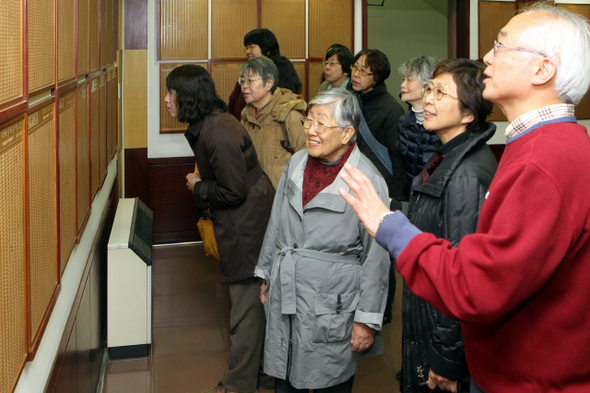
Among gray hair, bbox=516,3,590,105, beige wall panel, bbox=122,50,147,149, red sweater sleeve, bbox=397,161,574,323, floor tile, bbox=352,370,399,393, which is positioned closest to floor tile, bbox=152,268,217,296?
beige wall panel, bbox=122,50,147,149

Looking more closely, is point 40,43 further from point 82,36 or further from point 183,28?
point 183,28

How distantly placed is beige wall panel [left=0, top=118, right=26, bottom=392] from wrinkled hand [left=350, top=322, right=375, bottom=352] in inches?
60.1

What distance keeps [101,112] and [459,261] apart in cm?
298

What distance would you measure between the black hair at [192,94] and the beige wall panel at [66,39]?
38.6 inches

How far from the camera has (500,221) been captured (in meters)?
1.33

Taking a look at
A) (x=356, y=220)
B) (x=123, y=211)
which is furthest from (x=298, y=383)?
(x=123, y=211)

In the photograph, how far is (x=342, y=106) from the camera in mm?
2801

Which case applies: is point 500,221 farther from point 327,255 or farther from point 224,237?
point 224,237

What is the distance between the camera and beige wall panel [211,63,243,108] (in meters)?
6.76

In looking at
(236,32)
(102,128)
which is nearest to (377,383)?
(102,128)

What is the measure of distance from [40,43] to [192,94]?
5.82 feet

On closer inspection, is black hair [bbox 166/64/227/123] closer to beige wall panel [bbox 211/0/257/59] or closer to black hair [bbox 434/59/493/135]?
black hair [bbox 434/59/493/135]

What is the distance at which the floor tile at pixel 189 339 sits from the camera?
14.0 ft

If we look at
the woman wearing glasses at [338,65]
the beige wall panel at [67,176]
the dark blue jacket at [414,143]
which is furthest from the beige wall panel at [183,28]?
the beige wall panel at [67,176]
